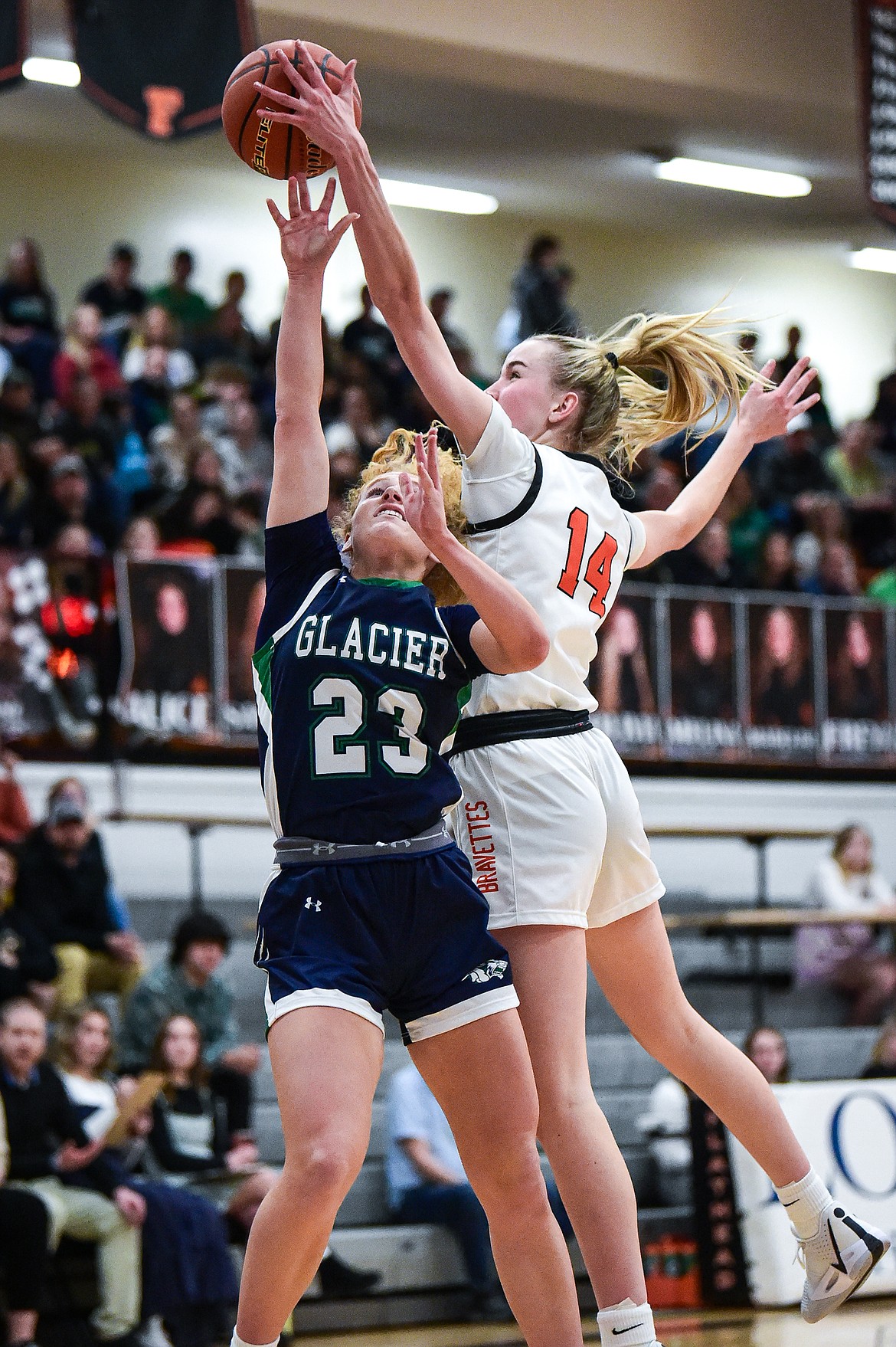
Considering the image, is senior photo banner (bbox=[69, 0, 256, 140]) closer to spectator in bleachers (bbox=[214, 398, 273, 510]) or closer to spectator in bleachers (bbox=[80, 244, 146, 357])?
spectator in bleachers (bbox=[214, 398, 273, 510])

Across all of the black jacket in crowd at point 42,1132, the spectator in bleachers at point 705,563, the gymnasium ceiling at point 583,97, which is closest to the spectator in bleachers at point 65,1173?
the black jacket in crowd at point 42,1132

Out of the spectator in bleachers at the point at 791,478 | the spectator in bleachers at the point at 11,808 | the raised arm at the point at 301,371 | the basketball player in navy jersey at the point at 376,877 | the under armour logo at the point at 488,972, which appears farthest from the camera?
the spectator in bleachers at the point at 791,478

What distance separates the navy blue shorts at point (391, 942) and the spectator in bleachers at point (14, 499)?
6.82 meters

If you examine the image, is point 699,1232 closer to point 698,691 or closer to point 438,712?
point 698,691

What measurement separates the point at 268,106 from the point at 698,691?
A: 776cm

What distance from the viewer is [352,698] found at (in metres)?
3.11

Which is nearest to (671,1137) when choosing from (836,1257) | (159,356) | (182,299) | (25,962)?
(25,962)

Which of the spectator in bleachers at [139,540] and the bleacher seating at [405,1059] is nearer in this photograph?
the bleacher seating at [405,1059]

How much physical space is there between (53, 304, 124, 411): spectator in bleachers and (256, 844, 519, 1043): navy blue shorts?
331 inches

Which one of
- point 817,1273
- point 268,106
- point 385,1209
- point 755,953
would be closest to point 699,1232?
point 385,1209

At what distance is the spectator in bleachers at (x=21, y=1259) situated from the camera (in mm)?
6125

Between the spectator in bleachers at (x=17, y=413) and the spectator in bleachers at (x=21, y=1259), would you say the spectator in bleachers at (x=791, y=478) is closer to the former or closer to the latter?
the spectator in bleachers at (x=17, y=413)

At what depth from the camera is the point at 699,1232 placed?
7.46 meters

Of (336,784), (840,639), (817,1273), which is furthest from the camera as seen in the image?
(840,639)
